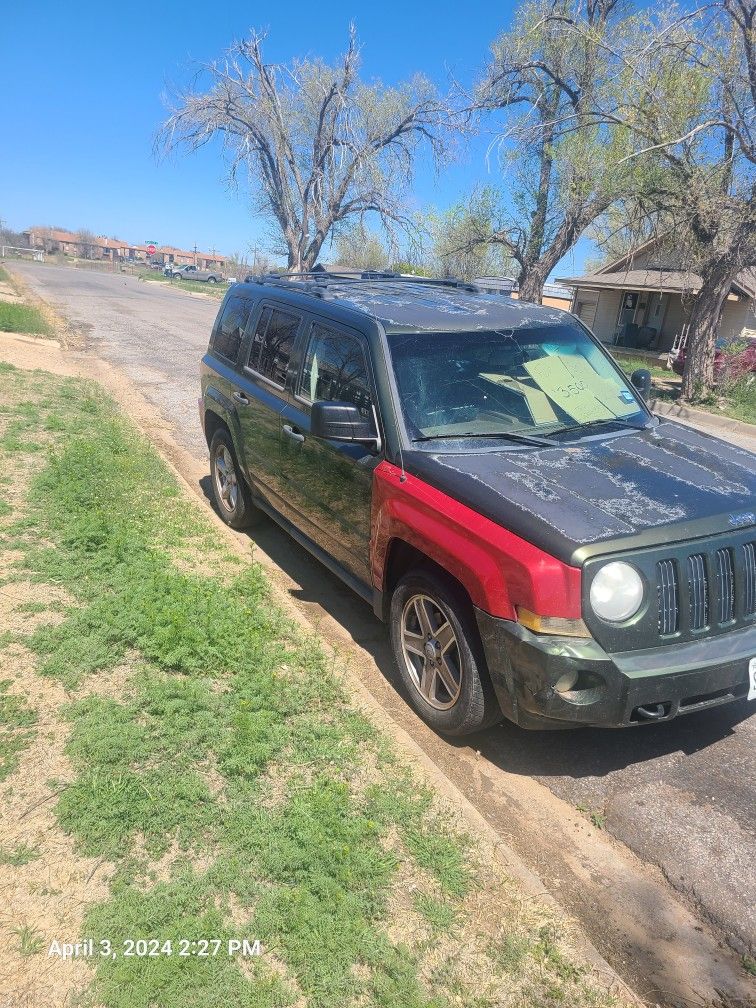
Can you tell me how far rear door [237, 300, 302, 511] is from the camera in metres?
4.80

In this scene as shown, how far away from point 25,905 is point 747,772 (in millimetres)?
3034

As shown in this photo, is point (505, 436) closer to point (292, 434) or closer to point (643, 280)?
point (292, 434)

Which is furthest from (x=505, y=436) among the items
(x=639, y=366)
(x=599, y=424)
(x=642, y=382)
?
(x=639, y=366)

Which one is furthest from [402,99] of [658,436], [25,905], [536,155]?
[25,905]

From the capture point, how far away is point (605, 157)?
16.2 meters

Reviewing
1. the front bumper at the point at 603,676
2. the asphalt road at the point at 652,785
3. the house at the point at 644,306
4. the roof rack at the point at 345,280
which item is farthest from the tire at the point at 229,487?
the house at the point at 644,306

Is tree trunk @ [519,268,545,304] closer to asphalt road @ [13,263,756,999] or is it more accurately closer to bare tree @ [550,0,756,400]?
bare tree @ [550,0,756,400]

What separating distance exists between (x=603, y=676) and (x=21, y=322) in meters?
17.3

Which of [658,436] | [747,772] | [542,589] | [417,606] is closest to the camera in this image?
[542,589]

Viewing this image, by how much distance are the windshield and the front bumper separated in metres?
1.19

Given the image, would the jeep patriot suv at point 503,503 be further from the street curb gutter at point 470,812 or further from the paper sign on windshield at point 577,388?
the street curb gutter at point 470,812

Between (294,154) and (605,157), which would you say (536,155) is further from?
(294,154)

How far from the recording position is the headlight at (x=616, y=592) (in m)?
2.74

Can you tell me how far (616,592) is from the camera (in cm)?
276
